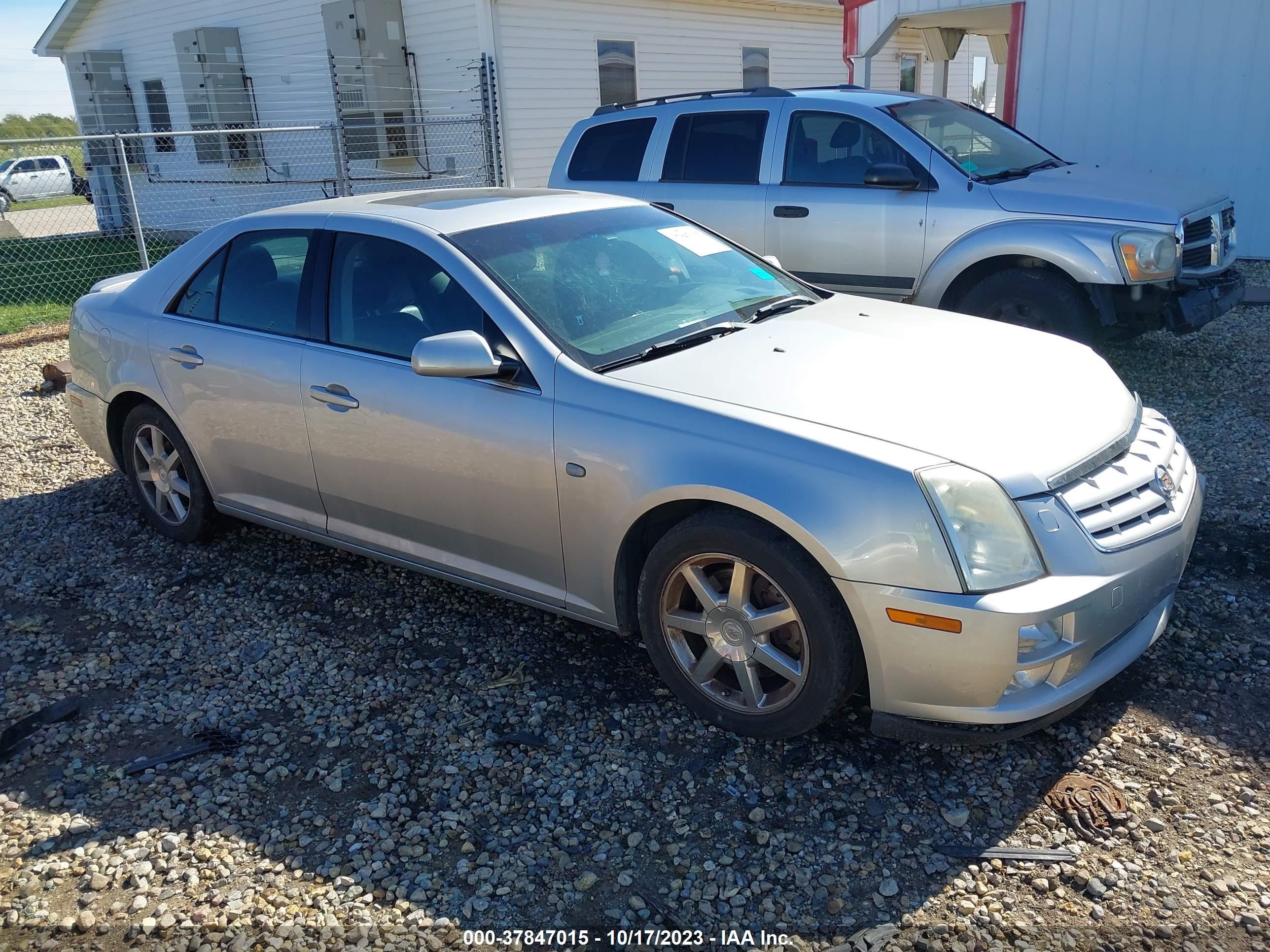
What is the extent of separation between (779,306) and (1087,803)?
2.21 m

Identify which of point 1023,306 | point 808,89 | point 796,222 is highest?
point 808,89

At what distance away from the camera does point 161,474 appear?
5.01m

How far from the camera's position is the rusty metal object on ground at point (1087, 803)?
2828 millimetres

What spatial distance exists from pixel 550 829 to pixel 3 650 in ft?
8.91

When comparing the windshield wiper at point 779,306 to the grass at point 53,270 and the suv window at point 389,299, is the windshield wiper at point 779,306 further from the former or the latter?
the grass at point 53,270

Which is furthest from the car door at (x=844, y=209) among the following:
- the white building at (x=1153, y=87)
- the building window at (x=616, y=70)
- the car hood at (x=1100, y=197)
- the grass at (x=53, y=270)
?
the building window at (x=616, y=70)

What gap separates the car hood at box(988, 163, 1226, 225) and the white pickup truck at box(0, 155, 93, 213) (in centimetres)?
2920

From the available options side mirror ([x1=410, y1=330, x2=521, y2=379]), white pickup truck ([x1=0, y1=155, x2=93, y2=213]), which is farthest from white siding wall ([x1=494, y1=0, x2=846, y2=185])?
white pickup truck ([x1=0, y1=155, x2=93, y2=213])

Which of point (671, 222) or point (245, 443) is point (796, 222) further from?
point (245, 443)

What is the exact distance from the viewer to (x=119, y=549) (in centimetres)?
514

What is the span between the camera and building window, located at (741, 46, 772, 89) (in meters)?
17.7

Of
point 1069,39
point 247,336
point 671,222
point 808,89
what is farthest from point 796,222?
point 1069,39

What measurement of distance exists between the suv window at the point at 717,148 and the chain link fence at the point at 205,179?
563 centimetres

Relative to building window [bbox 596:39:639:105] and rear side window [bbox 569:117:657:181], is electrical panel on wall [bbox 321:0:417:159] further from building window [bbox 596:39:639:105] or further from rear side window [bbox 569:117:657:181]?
rear side window [bbox 569:117:657:181]
